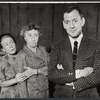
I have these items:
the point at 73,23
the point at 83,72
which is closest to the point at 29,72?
the point at 83,72

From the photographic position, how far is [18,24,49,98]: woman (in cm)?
239

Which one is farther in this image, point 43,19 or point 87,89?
point 43,19

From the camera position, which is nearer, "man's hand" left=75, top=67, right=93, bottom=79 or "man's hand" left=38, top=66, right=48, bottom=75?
"man's hand" left=75, top=67, right=93, bottom=79

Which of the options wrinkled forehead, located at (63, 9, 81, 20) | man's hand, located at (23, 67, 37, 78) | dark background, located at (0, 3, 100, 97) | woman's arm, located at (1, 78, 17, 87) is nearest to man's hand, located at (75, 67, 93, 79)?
dark background, located at (0, 3, 100, 97)

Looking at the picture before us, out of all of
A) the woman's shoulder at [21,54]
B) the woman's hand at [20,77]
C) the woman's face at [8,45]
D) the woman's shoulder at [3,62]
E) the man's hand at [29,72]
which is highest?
the woman's face at [8,45]

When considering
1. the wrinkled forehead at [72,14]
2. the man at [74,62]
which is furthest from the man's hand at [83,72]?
the wrinkled forehead at [72,14]

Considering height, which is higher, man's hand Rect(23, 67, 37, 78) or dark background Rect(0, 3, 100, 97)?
dark background Rect(0, 3, 100, 97)

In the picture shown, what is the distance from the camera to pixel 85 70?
2273mm

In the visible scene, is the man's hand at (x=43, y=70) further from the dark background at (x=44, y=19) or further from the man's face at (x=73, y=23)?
the man's face at (x=73, y=23)

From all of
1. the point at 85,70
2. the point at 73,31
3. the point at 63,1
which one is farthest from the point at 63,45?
the point at 63,1

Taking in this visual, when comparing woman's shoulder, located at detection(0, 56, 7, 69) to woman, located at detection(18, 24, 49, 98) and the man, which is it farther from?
the man

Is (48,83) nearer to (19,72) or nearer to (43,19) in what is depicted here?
(19,72)

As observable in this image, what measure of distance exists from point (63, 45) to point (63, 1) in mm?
550

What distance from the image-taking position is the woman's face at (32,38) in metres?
2.37
